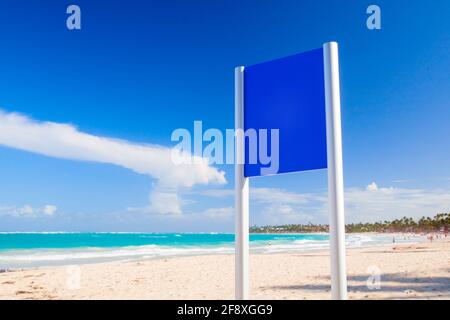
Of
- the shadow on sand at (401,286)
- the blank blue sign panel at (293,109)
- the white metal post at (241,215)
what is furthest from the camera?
the shadow on sand at (401,286)

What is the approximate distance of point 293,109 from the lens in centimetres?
425

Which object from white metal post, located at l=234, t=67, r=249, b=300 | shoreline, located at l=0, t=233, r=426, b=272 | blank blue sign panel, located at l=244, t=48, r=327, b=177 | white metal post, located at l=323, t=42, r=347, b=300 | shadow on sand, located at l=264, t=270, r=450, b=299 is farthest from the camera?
shoreline, located at l=0, t=233, r=426, b=272

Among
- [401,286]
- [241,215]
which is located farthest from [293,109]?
[401,286]

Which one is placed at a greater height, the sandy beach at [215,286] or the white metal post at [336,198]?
the white metal post at [336,198]

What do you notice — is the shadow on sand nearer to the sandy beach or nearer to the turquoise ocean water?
the sandy beach

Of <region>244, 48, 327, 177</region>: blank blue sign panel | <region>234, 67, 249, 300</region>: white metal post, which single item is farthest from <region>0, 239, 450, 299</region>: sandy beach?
<region>244, 48, 327, 177</region>: blank blue sign panel

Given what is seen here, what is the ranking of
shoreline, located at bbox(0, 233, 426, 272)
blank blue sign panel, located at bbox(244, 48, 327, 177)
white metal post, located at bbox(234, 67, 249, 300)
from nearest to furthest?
blank blue sign panel, located at bbox(244, 48, 327, 177), white metal post, located at bbox(234, 67, 249, 300), shoreline, located at bbox(0, 233, 426, 272)

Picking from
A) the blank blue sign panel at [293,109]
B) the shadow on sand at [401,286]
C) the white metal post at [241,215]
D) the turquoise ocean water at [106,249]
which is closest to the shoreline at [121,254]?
the turquoise ocean water at [106,249]

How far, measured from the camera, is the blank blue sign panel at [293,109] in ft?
13.3

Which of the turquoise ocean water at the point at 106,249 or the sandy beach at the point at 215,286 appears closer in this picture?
the sandy beach at the point at 215,286

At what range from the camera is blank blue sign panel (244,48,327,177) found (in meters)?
4.05

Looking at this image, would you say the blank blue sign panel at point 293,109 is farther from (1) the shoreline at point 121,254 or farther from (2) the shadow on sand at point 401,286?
(1) the shoreline at point 121,254
